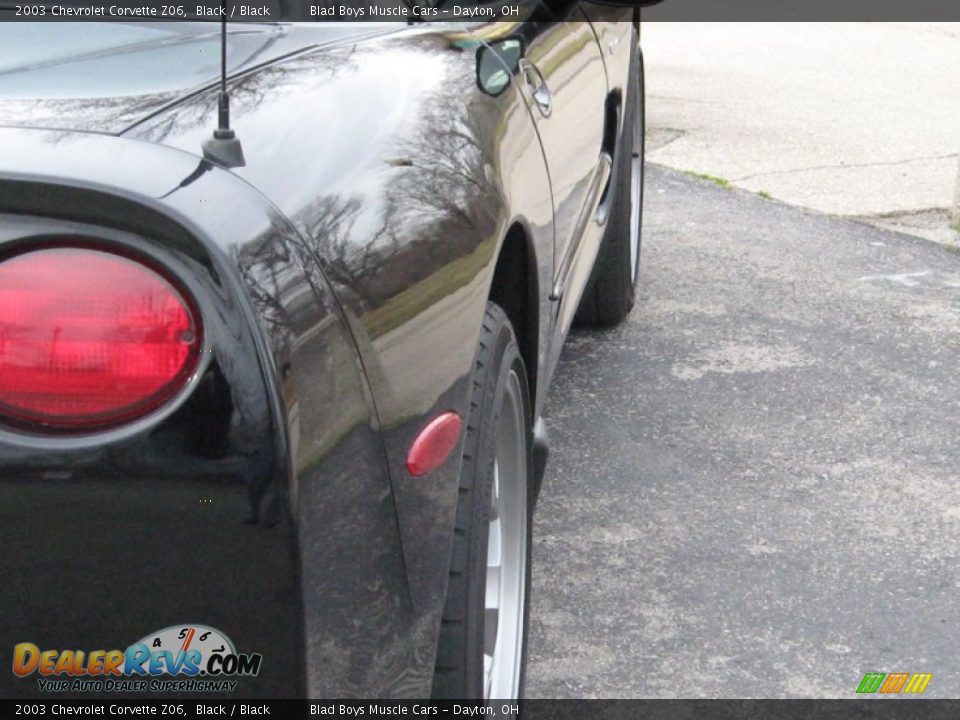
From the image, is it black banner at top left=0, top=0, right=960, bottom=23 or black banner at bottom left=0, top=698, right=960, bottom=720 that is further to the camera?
black banner at top left=0, top=0, right=960, bottom=23

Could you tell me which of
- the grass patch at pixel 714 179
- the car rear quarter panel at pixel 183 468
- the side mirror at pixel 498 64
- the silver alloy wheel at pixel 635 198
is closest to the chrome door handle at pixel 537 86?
the side mirror at pixel 498 64

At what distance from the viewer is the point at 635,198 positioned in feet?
16.9

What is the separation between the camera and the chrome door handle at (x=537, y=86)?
2.62 meters

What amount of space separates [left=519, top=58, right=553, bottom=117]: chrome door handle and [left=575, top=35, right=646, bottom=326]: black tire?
56.0 inches

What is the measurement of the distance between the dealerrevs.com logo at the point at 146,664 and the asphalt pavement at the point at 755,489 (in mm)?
1475

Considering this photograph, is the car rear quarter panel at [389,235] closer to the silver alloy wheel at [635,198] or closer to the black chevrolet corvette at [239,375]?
the black chevrolet corvette at [239,375]

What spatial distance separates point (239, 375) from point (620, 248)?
11.1 feet

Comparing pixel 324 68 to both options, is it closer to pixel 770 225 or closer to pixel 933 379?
pixel 933 379

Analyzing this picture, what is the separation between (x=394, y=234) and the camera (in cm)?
169

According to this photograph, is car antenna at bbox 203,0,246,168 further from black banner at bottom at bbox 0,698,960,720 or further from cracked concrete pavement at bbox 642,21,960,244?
cracked concrete pavement at bbox 642,21,960,244

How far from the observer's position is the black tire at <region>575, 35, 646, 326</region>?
446 cm

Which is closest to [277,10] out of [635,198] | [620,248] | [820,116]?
[620,248]

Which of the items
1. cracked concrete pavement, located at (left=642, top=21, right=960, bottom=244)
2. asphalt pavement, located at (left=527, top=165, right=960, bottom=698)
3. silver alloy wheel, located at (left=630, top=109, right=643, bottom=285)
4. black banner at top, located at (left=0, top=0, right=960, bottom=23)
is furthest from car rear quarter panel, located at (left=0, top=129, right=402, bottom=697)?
cracked concrete pavement, located at (left=642, top=21, right=960, bottom=244)

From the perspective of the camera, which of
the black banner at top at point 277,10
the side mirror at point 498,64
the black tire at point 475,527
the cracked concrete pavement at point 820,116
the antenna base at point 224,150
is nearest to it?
the antenna base at point 224,150
